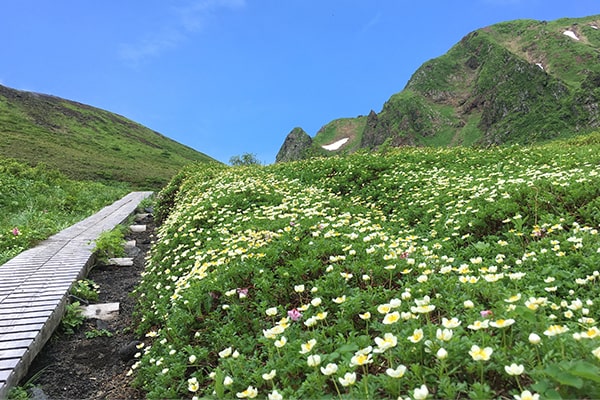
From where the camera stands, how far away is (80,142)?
75.8 m

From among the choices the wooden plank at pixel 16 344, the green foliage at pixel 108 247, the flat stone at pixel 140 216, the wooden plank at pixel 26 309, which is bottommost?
the wooden plank at pixel 16 344

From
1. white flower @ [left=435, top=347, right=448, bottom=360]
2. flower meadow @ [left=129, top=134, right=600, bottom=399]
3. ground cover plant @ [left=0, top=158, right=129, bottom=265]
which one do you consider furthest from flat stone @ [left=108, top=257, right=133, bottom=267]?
white flower @ [left=435, top=347, right=448, bottom=360]

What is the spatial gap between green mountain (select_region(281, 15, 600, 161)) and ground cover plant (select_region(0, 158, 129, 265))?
255ft

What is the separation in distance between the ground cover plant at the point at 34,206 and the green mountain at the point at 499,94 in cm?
7767

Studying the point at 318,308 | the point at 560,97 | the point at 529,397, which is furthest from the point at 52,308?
the point at 560,97

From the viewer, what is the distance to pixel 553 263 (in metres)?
3.97

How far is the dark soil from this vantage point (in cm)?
416

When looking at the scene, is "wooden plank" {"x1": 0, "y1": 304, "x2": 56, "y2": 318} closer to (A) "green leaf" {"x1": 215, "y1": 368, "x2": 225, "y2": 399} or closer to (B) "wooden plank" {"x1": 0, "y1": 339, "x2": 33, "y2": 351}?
(B) "wooden plank" {"x1": 0, "y1": 339, "x2": 33, "y2": 351}

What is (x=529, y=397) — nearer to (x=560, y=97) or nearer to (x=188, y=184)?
(x=188, y=184)

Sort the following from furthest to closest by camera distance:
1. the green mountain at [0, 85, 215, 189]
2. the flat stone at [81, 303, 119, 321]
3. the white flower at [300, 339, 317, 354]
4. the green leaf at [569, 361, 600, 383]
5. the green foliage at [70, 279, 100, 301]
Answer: the green mountain at [0, 85, 215, 189] → the green foliage at [70, 279, 100, 301] → the flat stone at [81, 303, 119, 321] → the white flower at [300, 339, 317, 354] → the green leaf at [569, 361, 600, 383]

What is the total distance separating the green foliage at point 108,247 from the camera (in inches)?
332

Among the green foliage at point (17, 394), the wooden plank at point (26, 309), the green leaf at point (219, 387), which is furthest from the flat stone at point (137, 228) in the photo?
the green leaf at point (219, 387)

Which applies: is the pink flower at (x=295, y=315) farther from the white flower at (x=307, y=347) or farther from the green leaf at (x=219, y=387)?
the green leaf at (x=219, y=387)

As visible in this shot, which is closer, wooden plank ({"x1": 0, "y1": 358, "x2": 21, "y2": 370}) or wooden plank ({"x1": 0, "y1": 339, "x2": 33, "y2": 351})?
wooden plank ({"x1": 0, "y1": 358, "x2": 21, "y2": 370})
